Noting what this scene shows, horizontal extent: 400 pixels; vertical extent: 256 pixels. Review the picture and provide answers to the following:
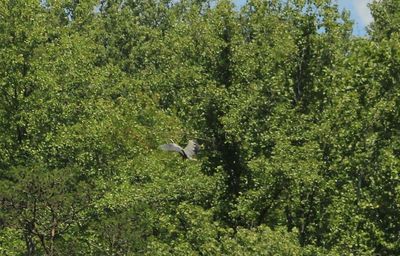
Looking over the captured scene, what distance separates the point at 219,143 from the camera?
3447 centimetres

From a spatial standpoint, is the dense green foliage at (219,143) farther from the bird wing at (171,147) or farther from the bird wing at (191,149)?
the bird wing at (171,147)

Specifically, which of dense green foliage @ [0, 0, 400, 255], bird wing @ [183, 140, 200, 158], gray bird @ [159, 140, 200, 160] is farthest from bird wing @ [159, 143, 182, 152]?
dense green foliage @ [0, 0, 400, 255]

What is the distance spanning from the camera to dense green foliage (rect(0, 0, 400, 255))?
27.2m

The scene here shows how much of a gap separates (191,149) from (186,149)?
1.40ft

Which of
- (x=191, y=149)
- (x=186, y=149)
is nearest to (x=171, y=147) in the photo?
(x=186, y=149)

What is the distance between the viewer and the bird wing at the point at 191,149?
34.6 m

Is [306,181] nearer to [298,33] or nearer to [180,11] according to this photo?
[298,33]

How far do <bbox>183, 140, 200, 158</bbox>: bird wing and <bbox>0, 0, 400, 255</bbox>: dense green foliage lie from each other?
427 millimetres

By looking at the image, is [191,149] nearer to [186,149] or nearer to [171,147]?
[186,149]

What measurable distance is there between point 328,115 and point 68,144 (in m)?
15.7

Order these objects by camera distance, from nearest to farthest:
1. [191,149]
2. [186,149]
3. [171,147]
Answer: [171,147] → [186,149] → [191,149]

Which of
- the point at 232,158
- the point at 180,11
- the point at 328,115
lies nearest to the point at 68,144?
the point at 232,158

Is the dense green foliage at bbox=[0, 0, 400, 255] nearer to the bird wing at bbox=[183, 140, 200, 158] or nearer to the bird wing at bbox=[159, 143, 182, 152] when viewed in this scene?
the bird wing at bbox=[183, 140, 200, 158]

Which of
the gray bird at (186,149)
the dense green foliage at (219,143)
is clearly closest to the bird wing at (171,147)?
the gray bird at (186,149)
